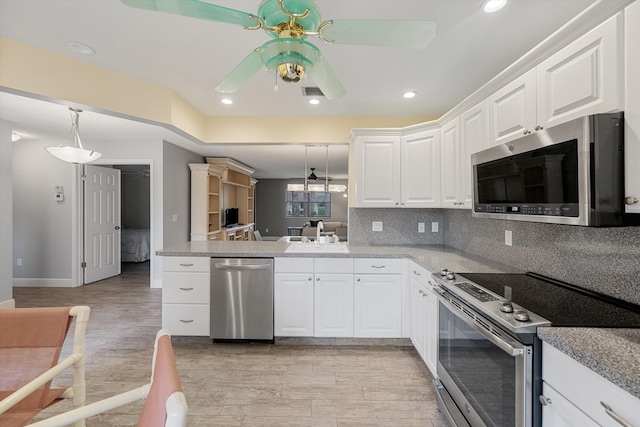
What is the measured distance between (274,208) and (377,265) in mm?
8440

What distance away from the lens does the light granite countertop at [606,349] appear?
782 mm

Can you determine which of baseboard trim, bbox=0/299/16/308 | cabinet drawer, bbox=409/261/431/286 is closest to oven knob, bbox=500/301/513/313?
cabinet drawer, bbox=409/261/431/286

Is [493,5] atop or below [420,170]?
atop

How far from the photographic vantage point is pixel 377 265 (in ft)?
9.16

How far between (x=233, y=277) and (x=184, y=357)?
2.62ft

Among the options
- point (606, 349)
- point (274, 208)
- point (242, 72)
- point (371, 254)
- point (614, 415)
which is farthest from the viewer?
point (274, 208)

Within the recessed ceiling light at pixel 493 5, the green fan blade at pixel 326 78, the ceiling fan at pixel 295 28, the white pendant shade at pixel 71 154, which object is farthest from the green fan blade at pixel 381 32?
the white pendant shade at pixel 71 154

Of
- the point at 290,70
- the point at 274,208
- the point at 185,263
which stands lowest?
the point at 185,263

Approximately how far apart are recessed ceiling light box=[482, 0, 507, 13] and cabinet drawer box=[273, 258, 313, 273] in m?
2.22

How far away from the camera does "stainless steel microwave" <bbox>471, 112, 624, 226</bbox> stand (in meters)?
1.11

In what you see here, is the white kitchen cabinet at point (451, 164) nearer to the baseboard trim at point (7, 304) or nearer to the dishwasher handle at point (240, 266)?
the dishwasher handle at point (240, 266)

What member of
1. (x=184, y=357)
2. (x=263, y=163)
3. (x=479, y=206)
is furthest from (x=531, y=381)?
(x=263, y=163)

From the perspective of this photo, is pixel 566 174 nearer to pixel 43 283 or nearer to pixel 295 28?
pixel 295 28

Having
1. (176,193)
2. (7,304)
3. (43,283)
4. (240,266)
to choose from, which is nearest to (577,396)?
(240,266)
